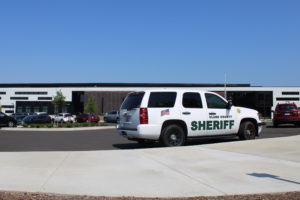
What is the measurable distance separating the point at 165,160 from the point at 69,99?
9722 cm

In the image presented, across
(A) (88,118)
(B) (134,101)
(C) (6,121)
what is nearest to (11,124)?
(C) (6,121)

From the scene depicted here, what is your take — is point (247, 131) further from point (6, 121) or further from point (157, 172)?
point (6, 121)

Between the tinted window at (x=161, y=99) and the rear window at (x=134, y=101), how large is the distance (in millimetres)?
331

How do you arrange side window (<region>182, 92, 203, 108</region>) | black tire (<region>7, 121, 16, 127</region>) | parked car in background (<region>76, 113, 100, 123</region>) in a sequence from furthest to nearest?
parked car in background (<region>76, 113, 100, 123</region>) < black tire (<region>7, 121, 16, 127</region>) < side window (<region>182, 92, 203, 108</region>)

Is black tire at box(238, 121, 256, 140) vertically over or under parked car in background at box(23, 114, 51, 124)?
over

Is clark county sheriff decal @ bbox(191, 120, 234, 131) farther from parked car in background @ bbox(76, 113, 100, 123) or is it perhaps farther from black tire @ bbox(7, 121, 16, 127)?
parked car in background @ bbox(76, 113, 100, 123)

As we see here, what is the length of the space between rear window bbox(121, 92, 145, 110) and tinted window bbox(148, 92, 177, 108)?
0.33 meters

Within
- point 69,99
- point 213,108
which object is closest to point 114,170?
point 213,108

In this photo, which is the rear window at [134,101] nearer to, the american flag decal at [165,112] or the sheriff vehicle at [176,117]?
the sheriff vehicle at [176,117]

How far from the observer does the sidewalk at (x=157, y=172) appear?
462 cm

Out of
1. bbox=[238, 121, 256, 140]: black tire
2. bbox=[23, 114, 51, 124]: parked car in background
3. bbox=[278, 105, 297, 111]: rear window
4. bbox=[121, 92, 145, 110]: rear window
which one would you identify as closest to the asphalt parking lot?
bbox=[238, 121, 256, 140]: black tire

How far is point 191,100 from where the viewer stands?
33.4 feet

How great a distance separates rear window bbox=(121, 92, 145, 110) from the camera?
9.62m

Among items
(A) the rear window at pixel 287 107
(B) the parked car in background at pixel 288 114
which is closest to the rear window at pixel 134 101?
→ (B) the parked car in background at pixel 288 114
